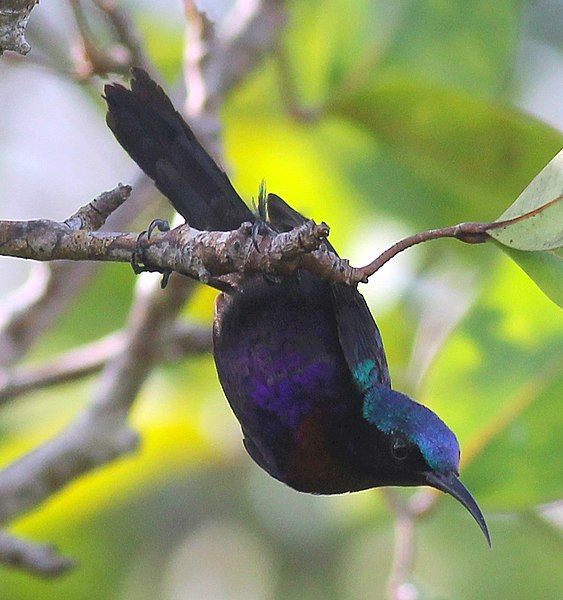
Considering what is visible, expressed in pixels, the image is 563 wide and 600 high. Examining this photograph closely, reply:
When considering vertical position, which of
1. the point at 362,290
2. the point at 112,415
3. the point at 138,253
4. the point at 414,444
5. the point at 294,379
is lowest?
the point at 138,253

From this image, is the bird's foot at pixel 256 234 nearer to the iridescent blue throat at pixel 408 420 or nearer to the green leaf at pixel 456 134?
the iridescent blue throat at pixel 408 420

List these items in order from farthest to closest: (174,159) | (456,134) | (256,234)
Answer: (456,134) → (174,159) → (256,234)

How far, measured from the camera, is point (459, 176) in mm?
3682

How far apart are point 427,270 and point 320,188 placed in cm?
49

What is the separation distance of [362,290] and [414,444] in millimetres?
1544

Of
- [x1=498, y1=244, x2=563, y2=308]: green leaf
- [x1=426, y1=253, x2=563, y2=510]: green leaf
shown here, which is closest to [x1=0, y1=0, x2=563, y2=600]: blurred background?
[x1=426, y1=253, x2=563, y2=510]: green leaf

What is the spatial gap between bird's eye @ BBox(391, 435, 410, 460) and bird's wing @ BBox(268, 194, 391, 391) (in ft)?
Answer: 0.47

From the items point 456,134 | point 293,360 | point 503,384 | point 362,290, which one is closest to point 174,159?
point 293,360

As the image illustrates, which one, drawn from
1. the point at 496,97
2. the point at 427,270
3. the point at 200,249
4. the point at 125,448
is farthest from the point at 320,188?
the point at 200,249

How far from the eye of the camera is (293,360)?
2799 millimetres

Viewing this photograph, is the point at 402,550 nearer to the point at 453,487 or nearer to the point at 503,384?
the point at 503,384

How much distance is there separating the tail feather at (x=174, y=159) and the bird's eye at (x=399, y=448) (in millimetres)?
592

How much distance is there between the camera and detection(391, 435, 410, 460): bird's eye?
2707 mm

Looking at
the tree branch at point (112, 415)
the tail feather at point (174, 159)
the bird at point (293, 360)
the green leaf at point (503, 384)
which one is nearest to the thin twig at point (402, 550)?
the green leaf at point (503, 384)
